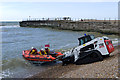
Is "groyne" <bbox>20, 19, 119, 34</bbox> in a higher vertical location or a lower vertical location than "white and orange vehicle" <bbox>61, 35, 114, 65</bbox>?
higher

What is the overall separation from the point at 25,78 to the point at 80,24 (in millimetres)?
40211

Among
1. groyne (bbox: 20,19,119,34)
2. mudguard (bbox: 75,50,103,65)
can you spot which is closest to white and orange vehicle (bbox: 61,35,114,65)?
mudguard (bbox: 75,50,103,65)

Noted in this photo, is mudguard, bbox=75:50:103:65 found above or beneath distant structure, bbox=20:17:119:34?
beneath

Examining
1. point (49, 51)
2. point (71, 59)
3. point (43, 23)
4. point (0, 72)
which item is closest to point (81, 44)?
point (71, 59)

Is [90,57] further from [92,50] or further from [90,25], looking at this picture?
[90,25]

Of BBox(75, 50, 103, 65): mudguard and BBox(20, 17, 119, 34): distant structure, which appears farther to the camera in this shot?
BBox(20, 17, 119, 34): distant structure

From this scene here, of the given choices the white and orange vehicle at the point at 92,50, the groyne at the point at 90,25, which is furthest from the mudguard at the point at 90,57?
the groyne at the point at 90,25

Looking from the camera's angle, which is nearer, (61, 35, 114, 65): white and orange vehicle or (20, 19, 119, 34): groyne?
(61, 35, 114, 65): white and orange vehicle

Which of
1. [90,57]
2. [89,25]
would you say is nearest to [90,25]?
[89,25]

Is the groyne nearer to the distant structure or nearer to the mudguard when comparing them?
the distant structure

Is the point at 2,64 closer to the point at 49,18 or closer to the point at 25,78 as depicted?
the point at 25,78

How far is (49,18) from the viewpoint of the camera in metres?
71.7

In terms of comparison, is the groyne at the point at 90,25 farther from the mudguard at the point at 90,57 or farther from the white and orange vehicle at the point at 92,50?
the mudguard at the point at 90,57

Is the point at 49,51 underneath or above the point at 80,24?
underneath
